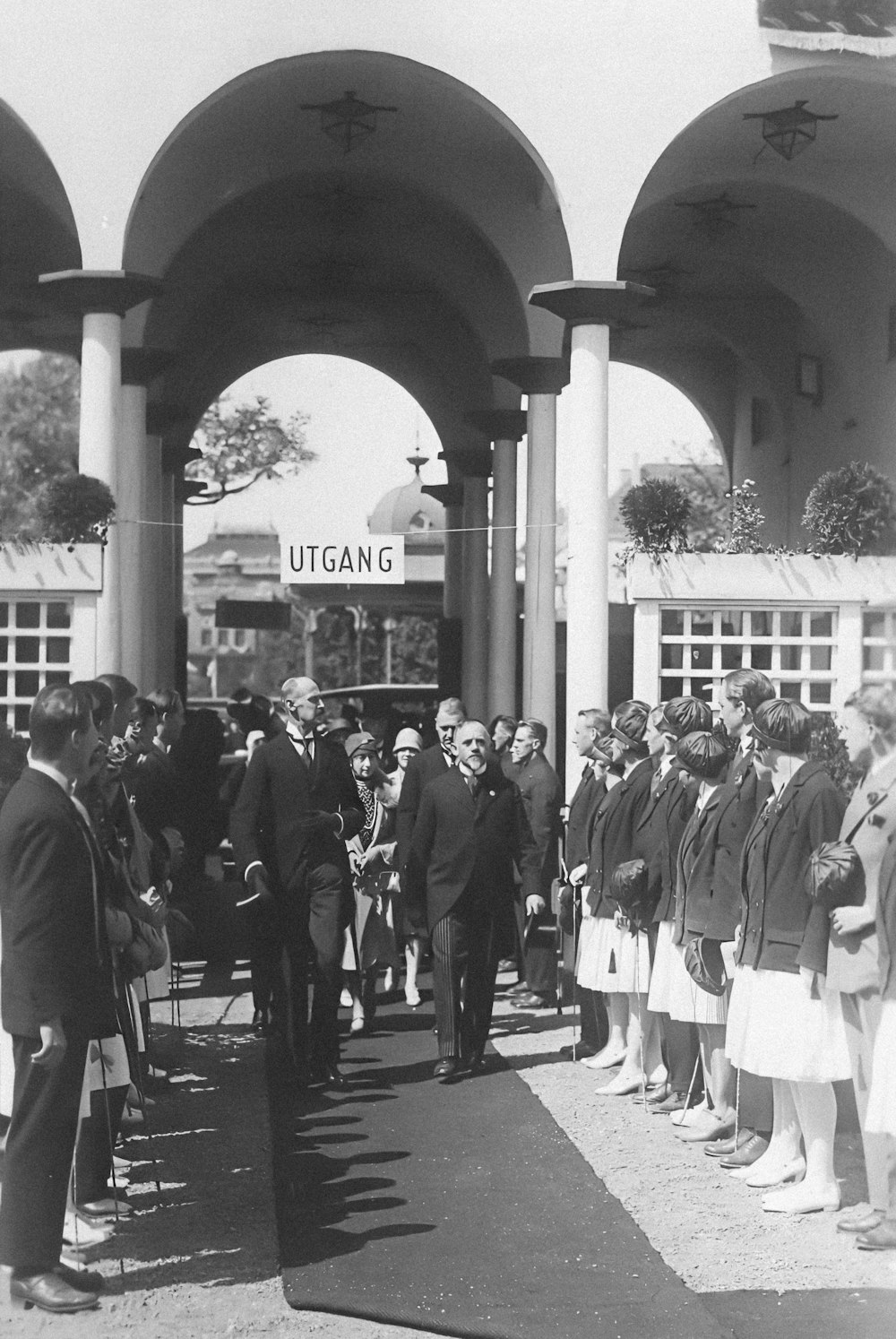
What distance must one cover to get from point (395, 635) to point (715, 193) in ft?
155

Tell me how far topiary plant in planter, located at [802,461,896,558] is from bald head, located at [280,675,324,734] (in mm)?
4748

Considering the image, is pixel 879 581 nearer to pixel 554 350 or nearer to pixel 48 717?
pixel 554 350

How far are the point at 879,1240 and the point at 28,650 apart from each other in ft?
27.1

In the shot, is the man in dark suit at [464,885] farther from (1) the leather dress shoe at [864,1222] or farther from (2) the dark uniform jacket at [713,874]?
(1) the leather dress shoe at [864,1222]

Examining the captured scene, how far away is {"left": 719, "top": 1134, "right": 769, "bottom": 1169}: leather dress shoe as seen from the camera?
6828 millimetres

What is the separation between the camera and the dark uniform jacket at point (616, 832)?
841 centimetres

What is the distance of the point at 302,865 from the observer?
851 cm

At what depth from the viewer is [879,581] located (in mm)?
11781

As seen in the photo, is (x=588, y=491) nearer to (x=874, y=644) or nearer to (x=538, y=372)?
(x=874, y=644)

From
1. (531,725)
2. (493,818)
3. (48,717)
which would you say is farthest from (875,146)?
(48,717)

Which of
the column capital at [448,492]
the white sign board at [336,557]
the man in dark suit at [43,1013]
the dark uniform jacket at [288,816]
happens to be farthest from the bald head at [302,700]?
the column capital at [448,492]

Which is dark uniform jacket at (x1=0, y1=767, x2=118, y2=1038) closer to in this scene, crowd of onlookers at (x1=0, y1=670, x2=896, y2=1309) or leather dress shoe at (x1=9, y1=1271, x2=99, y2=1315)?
crowd of onlookers at (x1=0, y1=670, x2=896, y2=1309)

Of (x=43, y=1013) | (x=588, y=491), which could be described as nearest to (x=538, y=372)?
(x=588, y=491)

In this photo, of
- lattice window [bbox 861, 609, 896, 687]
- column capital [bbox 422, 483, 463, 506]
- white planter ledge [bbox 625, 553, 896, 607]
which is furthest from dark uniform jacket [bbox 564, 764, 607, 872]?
column capital [bbox 422, 483, 463, 506]
